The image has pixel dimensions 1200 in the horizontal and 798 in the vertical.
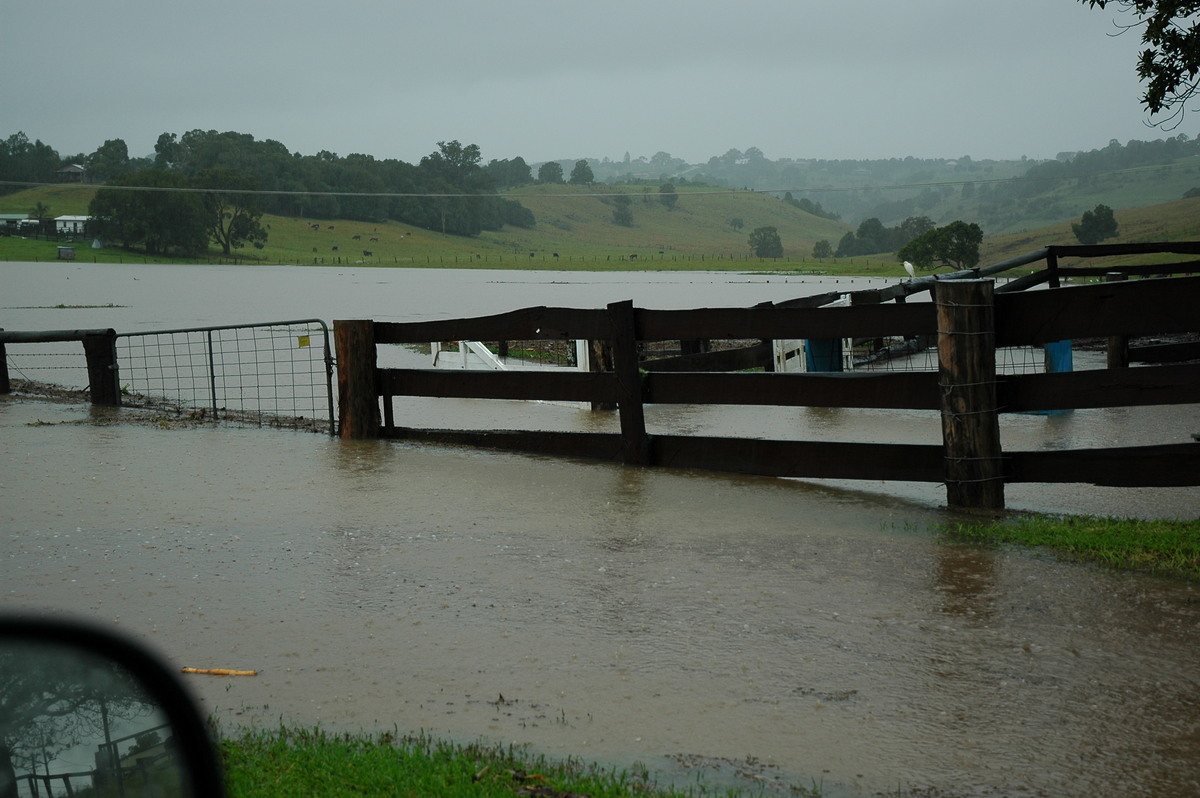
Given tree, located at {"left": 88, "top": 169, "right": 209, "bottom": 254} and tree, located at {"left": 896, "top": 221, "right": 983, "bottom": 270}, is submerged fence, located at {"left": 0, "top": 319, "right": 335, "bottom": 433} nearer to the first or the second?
tree, located at {"left": 896, "top": 221, "right": 983, "bottom": 270}

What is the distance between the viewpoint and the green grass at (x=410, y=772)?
10.7 feet

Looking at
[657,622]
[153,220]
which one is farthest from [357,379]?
[153,220]

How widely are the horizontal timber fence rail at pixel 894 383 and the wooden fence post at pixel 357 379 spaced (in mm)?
25

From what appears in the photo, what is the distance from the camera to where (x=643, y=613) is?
17.6 ft

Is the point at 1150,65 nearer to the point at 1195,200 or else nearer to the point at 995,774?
the point at 995,774

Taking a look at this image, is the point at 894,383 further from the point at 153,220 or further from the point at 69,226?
the point at 69,226

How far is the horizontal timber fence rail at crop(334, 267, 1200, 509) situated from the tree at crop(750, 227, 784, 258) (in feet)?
529

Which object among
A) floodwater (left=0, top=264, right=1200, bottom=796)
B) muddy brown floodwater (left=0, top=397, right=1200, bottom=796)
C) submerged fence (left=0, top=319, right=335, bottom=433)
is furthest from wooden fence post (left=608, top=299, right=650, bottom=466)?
submerged fence (left=0, top=319, right=335, bottom=433)

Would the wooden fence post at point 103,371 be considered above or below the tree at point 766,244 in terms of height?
below

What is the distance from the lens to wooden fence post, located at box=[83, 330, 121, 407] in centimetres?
1466

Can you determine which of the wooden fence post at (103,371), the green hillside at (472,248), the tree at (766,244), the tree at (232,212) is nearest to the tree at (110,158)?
the green hillside at (472,248)

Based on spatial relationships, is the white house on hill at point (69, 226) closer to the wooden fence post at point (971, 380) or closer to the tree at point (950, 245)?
the tree at point (950, 245)

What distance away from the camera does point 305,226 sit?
14838cm

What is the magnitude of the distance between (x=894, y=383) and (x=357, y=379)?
225 inches
